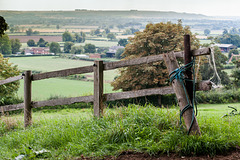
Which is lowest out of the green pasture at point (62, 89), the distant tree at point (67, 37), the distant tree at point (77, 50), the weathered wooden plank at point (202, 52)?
the green pasture at point (62, 89)

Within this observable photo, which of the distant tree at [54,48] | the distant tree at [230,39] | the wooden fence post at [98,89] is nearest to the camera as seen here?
the wooden fence post at [98,89]

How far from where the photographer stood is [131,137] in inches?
165

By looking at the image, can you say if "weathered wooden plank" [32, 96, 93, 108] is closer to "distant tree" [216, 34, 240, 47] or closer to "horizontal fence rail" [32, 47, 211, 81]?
"horizontal fence rail" [32, 47, 211, 81]

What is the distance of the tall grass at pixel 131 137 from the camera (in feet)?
12.6

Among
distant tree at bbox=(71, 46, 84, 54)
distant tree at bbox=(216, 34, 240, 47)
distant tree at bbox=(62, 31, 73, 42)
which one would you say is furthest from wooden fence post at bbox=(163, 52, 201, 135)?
distant tree at bbox=(62, 31, 73, 42)

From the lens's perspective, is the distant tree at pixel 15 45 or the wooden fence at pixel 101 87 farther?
the distant tree at pixel 15 45

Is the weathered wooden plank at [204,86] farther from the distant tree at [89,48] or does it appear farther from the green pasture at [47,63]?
the distant tree at [89,48]

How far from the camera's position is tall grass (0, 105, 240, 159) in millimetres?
3846

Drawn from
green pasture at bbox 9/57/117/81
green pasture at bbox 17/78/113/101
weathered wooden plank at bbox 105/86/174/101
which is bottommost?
green pasture at bbox 17/78/113/101

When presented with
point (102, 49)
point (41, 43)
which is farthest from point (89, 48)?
point (41, 43)

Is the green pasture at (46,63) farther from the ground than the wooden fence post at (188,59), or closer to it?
closer to it

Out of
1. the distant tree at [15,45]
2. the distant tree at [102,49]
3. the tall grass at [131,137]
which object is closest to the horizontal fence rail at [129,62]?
the tall grass at [131,137]

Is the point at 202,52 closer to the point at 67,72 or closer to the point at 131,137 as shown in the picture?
the point at 131,137

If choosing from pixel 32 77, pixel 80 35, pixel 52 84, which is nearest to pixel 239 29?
pixel 80 35
